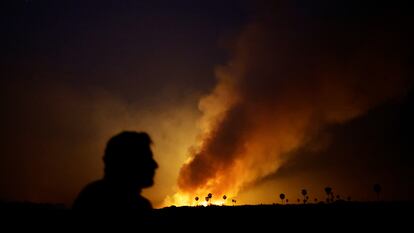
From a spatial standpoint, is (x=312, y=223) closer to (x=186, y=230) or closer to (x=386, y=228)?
(x=386, y=228)

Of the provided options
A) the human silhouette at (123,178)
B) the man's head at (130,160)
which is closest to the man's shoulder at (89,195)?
the human silhouette at (123,178)

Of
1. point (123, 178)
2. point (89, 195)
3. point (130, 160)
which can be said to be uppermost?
point (130, 160)

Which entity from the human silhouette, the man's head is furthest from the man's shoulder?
the man's head

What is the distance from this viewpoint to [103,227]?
4.50m

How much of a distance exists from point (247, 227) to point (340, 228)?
14.4 ft

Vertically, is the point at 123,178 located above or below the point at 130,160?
below

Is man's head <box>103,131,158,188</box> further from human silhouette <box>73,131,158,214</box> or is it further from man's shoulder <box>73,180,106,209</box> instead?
man's shoulder <box>73,180,106,209</box>

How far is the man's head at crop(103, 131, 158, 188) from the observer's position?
4.95 m

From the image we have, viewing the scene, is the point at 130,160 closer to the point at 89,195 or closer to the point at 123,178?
the point at 123,178

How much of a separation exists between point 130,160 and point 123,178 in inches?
12.0

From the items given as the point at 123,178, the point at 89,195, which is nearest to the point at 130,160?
the point at 123,178

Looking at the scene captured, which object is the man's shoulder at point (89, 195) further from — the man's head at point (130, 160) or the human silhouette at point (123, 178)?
the man's head at point (130, 160)

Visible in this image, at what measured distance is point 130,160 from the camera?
5.04 m

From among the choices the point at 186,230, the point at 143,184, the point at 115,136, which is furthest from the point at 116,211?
the point at 186,230
